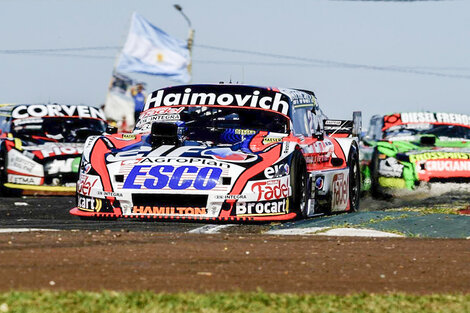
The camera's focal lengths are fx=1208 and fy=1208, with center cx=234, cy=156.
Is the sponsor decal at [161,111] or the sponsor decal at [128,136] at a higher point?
the sponsor decal at [161,111]

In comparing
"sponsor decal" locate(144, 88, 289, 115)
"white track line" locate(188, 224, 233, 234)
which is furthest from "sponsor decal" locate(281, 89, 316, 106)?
"white track line" locate(188, 224, 233, 234)

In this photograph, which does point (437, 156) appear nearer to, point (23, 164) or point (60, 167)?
point (60, 167)

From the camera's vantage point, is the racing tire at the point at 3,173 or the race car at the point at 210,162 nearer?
the race car at the point at 210,162

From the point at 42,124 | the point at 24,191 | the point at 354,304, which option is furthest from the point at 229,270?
the point at 42,124

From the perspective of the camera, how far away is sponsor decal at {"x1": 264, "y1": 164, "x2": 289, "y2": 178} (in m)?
11.5

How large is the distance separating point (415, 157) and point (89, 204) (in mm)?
7628

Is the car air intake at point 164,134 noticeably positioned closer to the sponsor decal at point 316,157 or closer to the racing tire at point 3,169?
the sponsor decal at point 316,157

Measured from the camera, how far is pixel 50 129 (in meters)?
19.5

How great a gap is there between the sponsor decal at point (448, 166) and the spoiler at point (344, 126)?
2.72 metres

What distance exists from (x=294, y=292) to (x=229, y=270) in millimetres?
950

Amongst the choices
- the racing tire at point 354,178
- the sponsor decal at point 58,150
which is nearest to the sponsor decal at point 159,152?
the racing tire at point 354,178

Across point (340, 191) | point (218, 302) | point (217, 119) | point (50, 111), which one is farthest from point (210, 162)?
point (50, 111)

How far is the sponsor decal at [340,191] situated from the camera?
14062mm

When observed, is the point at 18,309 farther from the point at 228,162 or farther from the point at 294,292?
the point at 228,162
